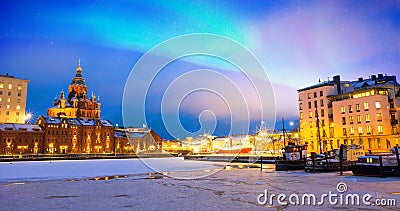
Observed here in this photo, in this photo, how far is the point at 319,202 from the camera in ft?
42.1

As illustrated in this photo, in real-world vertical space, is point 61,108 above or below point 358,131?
above

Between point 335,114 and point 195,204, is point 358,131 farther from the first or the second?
point 195,204

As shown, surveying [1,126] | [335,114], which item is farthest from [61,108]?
[335,114]

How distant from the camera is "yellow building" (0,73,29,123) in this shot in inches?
4855

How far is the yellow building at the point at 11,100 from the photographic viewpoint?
405 feet

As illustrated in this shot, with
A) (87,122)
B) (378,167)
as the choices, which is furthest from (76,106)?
(378,167)

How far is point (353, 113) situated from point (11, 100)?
4844 inches

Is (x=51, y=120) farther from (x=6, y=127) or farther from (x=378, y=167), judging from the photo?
(x=378, y=167)

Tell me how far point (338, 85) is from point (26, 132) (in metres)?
100

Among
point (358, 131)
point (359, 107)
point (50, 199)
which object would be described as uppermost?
point (359, 107)

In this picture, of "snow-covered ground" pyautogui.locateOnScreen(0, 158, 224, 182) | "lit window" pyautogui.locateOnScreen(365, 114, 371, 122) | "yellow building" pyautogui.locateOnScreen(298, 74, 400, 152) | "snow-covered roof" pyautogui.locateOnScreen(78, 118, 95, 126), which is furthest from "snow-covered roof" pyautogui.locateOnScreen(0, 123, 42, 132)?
"lit window" pyautogui.locateOnScreen(365, 114, 371, 122)

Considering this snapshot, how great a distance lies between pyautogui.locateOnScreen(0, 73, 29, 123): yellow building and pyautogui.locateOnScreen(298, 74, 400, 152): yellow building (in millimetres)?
108219

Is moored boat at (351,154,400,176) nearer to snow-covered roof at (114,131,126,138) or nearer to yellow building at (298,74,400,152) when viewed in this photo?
yellow building at (298,74,400,152)

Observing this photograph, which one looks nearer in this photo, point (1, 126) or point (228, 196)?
point (228, 196)
